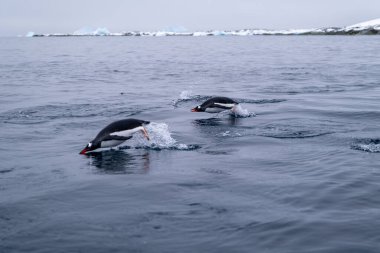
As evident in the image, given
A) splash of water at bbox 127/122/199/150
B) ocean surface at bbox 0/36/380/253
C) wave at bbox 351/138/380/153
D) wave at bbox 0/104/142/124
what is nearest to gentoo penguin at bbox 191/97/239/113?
ocean surface at bbox 0/36/380/253

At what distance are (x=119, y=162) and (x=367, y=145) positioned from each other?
5621 millimetres

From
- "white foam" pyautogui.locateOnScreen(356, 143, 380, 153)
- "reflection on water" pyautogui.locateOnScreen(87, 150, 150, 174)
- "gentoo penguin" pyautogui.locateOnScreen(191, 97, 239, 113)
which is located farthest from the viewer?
"gentoo penguin" pyautogui.locateOnScreen(191, 97, 239, 113)

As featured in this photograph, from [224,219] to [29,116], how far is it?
1125 centimetres

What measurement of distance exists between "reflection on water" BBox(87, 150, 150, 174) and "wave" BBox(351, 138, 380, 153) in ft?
15.7

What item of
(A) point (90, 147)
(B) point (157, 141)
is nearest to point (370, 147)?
(B) point (157, 141)

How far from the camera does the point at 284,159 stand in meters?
10.7

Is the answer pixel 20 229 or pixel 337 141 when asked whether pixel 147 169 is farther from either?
pixel 337 141

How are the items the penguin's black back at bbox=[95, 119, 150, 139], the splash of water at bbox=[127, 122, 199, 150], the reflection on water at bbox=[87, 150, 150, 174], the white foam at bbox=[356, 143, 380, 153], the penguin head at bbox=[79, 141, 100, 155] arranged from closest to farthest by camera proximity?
the reflection on water at bbox=[87, 150, 150, 174], the white foam at bbox=[356, 143, 380, 153], the penguin head at bbox=[79, 141, 100, 155], the penguin's black back at bbox=[95, 119, 150, 139], the splash of water at bbox=[127, 122, 199, 150]

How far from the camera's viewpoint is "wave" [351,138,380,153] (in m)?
11.3

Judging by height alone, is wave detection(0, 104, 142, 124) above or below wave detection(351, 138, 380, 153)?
above

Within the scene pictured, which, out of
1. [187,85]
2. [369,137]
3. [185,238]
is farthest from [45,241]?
[187,85]

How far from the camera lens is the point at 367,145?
11.7 metres

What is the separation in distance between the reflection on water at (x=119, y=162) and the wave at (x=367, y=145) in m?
4.78

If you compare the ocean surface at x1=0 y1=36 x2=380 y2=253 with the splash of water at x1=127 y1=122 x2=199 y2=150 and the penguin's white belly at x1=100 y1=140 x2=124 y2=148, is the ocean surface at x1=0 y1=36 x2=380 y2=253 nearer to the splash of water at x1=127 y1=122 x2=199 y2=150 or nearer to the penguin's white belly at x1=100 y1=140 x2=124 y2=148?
the splash of water at x1=127 y1=122 x2=199 y2=150
